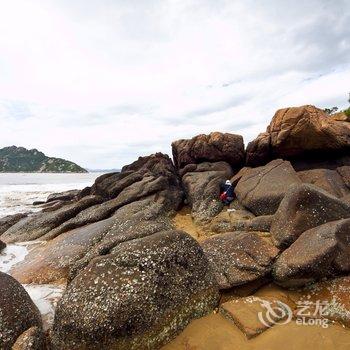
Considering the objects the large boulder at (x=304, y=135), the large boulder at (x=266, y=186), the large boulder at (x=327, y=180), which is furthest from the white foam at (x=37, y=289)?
the large boulder at (x=304, y=135)

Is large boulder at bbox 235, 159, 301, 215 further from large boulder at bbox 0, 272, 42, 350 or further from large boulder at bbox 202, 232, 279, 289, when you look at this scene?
large boulder at bbox 0, 272, 42, 350

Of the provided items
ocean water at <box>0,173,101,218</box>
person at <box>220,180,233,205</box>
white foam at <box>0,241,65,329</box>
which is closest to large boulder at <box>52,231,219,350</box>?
white foam at <box>0,241,65,329</box>

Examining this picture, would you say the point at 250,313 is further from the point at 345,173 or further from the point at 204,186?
the point at 345,173

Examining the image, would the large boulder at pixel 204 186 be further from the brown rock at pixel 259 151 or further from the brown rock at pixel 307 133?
the brown rock at pixel 307 133

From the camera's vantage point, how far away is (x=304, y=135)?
19.6 meters

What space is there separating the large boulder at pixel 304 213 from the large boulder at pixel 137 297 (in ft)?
10.7

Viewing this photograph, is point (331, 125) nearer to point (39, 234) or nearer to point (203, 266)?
point (203, 266)

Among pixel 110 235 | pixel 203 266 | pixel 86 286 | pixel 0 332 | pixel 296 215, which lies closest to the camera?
pixel 0 332

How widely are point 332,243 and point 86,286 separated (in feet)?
21.5

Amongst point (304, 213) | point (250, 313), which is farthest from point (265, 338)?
point (304, 213)

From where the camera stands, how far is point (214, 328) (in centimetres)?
767

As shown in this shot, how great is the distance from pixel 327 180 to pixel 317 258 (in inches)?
402

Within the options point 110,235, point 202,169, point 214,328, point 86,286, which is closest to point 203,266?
point 214,328

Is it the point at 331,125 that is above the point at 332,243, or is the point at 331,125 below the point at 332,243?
above
